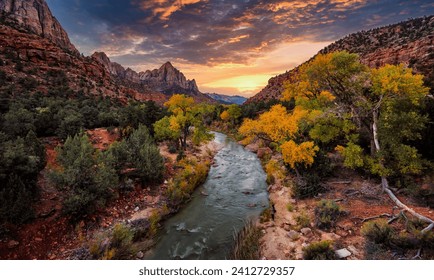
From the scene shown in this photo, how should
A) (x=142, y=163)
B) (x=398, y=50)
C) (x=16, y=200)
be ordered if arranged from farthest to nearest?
(x=398, y=50)
(x=142, y=163)
(x=16, y=200)

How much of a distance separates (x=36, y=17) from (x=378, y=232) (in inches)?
4393

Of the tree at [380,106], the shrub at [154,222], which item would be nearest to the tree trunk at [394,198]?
the tree at [380,106]

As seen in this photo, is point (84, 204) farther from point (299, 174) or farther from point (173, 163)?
point (299, 174)

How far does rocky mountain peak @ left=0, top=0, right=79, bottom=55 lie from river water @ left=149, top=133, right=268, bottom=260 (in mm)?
71958

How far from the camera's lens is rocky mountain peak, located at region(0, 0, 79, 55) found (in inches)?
2790

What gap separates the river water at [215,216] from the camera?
983 cm

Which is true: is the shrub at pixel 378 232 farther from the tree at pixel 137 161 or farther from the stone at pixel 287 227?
the tree at pixel 137 161

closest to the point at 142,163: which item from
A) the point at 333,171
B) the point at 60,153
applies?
the point at 60,153

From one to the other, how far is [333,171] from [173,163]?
1311 centimetres

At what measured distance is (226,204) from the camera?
14.4 meters

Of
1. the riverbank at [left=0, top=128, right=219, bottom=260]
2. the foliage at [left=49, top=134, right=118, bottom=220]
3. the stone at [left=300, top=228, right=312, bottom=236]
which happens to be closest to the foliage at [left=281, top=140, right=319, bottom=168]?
the stone at [left=300, top=228, right=312, bottom=236]

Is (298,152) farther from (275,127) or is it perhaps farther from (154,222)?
(154,222)
